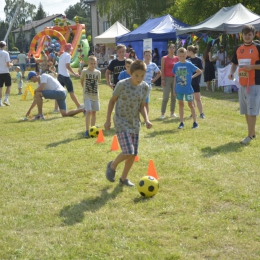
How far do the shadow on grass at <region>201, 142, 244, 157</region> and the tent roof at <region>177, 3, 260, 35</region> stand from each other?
35.1 feet

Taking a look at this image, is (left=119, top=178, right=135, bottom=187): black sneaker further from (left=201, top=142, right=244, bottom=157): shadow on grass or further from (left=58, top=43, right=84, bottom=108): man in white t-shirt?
(left=58, top=43, right=84, bottom=108): man in white t-shirt

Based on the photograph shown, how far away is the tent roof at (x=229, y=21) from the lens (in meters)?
18.6

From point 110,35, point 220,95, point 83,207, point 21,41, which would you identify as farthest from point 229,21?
point 21,41

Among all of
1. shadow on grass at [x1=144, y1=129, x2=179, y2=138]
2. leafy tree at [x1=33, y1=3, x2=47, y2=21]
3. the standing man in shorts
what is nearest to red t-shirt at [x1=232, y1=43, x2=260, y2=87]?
the standing man in shorts

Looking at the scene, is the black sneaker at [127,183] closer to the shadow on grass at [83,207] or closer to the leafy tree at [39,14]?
the shadow on grass at [83,207]

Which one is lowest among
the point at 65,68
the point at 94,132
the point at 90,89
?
the point at 94,132

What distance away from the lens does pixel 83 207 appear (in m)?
5.44

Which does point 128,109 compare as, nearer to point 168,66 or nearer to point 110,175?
point 110,175

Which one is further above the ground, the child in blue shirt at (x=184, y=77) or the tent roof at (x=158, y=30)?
the tent roof at (x=158, y=30)

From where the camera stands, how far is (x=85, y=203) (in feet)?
18.4

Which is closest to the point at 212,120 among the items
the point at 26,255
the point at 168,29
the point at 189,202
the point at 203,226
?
the point at 189,202

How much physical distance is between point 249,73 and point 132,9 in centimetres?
4095

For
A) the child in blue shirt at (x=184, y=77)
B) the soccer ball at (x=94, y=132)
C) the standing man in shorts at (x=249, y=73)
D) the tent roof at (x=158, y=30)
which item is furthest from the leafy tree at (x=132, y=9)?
the standing man in shorts at (x=249, y=73)

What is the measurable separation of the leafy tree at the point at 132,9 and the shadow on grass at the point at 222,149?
130 feet
